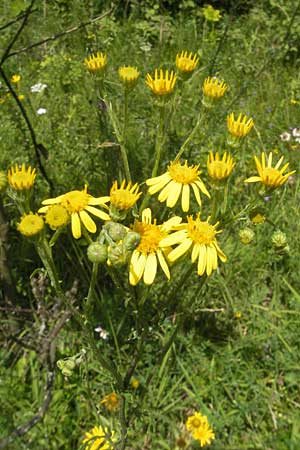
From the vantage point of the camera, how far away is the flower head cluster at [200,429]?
2439 millimetres

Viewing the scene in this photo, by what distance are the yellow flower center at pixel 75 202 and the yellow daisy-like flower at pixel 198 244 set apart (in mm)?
280

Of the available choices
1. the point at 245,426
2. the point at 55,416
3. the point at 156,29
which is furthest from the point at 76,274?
the point at 156,29

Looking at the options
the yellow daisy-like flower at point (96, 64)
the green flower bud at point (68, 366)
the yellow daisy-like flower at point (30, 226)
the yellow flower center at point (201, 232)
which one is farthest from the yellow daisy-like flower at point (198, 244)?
the yellow daisy-like flower at point (96, 64)

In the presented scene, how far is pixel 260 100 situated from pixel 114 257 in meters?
3.33

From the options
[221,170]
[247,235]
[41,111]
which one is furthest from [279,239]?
[41,111]

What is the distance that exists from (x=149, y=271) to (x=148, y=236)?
0.39 ft

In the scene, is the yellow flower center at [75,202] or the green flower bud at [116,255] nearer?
the green flower bud at [116,255]

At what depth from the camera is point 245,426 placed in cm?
258

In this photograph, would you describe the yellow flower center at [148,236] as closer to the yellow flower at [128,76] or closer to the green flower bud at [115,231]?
the green flower bud at [115,231]

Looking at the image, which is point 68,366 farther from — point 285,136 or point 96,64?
point 285,136

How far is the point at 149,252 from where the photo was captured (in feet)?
4.72

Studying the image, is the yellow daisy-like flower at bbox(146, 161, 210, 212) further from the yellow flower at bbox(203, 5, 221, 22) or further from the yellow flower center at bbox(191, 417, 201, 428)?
the yellow flower at bbox(203, 5, 221, 22)

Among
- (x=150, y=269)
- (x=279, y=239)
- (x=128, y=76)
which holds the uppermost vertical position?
(x=128, y=76)

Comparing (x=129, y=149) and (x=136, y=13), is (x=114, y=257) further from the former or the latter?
(x=136, y=13)
